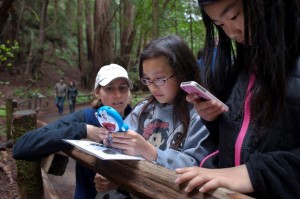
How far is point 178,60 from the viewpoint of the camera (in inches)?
68.4

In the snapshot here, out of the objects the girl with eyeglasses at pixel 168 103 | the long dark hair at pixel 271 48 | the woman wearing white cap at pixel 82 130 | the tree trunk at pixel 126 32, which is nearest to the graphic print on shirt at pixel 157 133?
the girl with eyeglasses at pixel 168 103

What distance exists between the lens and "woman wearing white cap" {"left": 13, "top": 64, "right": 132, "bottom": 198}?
1.82m

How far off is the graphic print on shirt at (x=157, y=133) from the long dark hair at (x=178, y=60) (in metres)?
0.08

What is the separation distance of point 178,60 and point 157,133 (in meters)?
0.41

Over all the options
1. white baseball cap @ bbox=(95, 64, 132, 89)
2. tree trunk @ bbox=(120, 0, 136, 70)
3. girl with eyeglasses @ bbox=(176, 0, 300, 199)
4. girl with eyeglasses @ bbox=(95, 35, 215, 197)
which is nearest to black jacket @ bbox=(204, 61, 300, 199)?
girl with eyeglasses @ bbox=(176, 0, 300, 199)

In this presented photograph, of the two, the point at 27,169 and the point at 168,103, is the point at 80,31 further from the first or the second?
the point at 168,103

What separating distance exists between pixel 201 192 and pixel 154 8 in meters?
10.3

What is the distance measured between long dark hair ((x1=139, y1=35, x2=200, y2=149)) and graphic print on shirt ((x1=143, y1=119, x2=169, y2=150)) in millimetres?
78

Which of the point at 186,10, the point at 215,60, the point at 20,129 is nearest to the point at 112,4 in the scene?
the point at 186,10

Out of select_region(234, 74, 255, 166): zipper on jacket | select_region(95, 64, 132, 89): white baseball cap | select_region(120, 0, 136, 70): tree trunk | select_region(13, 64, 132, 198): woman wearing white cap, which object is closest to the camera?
select_region(234, 74, 255, 166): zipper on jacket

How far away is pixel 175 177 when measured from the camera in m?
1.04

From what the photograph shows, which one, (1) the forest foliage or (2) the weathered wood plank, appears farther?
(1) the forest foliage

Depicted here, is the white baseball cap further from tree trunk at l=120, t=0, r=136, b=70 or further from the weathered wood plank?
tree trunk at l=120, t=0, r=136, b=70

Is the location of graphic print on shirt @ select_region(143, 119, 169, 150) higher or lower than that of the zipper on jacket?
lower
